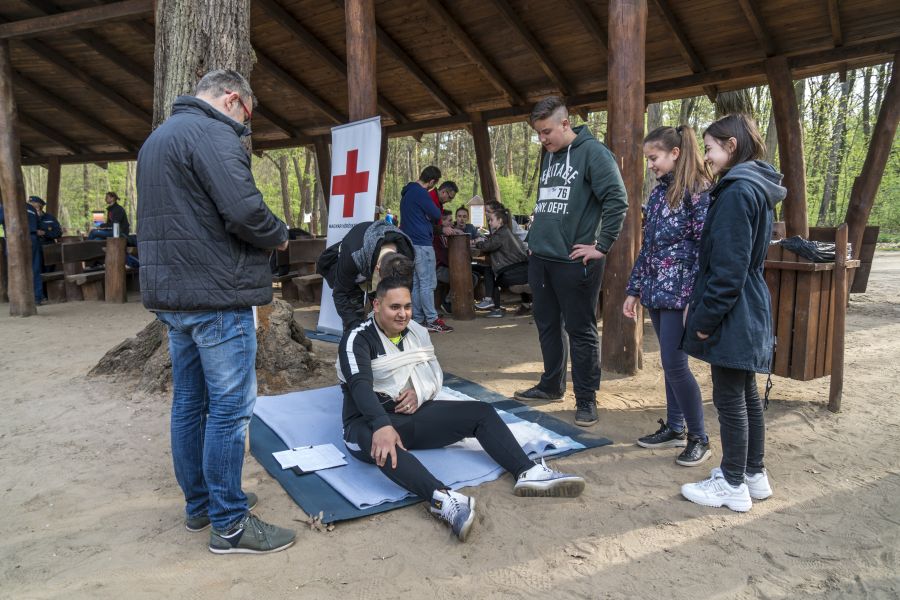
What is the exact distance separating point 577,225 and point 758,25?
5.54 m

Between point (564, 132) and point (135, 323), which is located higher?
point (564, 132)

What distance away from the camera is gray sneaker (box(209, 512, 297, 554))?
239 cm

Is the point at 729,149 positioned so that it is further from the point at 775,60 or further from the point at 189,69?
the point at 775,60

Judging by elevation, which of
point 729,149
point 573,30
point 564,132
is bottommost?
point 729,149

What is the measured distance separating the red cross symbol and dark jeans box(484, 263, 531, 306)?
123 inches

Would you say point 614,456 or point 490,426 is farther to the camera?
point 614,456

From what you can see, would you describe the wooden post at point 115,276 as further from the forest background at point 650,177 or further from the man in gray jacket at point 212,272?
the man in gray jacket at point 212,272

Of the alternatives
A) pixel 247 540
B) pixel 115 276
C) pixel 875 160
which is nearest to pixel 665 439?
pixel 247 540

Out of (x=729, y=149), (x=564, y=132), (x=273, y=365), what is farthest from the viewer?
(x=273, y=365)

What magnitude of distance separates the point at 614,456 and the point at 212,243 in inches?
92.1

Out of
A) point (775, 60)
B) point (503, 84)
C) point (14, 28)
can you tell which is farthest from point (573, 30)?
point (14, 28)

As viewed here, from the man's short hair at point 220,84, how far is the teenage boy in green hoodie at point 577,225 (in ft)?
6.55

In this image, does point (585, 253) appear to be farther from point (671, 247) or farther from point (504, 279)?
point (504, 279)

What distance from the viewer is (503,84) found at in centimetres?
1005
